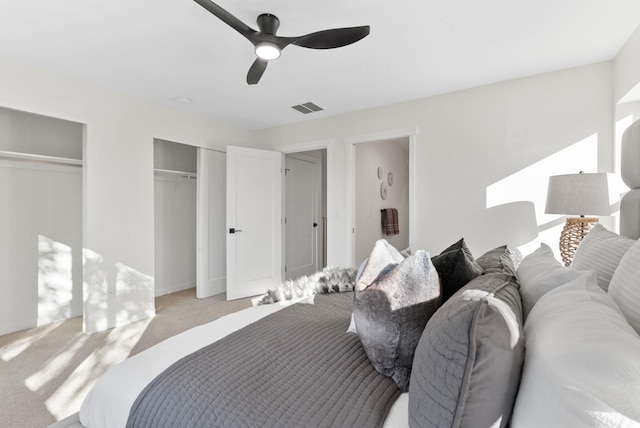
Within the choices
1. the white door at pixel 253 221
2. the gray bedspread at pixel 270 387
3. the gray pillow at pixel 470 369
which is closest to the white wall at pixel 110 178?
the white door at pixel 253 221

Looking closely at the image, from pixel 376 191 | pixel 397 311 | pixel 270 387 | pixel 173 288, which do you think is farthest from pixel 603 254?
pixel 173 288

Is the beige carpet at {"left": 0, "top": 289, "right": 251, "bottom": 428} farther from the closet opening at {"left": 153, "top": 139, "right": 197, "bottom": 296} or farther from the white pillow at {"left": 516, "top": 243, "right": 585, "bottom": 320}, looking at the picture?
the white pillow at {"left": 516, "top": 243, "right": 585, "bottom": 320}

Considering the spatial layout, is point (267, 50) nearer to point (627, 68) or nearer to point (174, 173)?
point (627, 68)

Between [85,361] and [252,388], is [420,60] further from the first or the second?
[85,361]

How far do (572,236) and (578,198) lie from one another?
0.43m

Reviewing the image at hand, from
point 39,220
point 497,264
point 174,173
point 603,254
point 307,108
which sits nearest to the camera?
point 603,254

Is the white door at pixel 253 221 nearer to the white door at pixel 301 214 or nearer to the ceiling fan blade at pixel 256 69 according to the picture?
the white door at pixel 301 214

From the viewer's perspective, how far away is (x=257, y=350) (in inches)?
43.4

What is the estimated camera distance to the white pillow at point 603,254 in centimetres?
111

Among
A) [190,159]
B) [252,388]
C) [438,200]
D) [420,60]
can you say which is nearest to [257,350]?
[252,388]

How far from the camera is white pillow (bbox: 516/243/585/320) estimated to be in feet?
3.21

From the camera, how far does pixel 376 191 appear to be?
5.16 meters

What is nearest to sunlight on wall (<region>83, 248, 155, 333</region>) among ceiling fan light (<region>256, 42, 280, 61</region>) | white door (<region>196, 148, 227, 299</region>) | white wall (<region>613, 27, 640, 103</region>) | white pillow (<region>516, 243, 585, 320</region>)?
white door (<region>196, 148, 227, 299</region>)

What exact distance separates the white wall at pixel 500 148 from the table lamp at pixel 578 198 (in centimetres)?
Answer: 51
